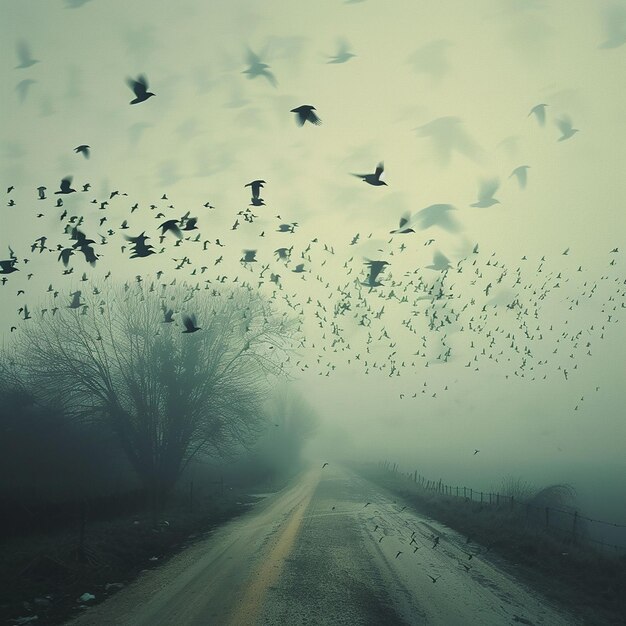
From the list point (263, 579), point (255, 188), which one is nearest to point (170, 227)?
point (255, 188)

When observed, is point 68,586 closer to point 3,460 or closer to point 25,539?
point 25,539

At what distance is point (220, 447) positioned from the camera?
21516 millimetres

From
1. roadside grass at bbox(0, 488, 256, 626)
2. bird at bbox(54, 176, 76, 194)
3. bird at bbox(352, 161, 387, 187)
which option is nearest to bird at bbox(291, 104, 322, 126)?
bird at bbox(352, 161, 387, 187)

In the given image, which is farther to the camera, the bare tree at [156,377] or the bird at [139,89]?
the bare tree at [156,377]

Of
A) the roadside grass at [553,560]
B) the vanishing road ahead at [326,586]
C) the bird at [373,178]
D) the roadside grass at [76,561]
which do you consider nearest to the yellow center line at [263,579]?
the vanishing road ahead at [326,586]

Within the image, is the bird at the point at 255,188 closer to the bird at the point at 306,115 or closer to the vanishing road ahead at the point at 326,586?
the bird at the point at 306,115

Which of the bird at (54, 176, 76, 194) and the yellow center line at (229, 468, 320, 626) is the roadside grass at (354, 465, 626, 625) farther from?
the bird at (54, 176, 76, 194)

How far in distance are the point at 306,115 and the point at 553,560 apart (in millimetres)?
11228

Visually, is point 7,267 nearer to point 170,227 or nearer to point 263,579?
point 170,227

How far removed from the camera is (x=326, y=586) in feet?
22.3

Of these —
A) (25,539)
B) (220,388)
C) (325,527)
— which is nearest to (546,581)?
(325,527)

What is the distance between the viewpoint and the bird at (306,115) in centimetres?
923

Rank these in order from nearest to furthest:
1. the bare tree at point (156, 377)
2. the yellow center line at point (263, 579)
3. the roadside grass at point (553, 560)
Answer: the yellow center line at point (263, 579) → the roadside grass at point (553, 560) → the bare tree at point (156, 377)

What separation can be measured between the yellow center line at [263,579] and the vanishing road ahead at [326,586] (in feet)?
0.05
